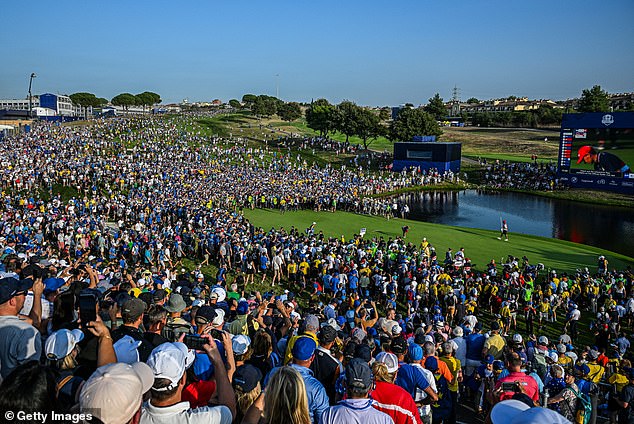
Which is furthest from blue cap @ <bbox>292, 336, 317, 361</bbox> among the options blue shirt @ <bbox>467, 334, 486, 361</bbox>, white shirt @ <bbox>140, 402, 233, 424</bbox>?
blue shirt @ <bbox>467, 334, 486, 361</bbox>

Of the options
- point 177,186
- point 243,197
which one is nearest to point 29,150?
point 177,186

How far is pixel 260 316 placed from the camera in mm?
8273

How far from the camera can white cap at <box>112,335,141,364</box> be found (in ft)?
15.6

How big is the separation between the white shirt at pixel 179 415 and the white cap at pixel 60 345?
137cm

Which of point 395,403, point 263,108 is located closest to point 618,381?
point 395,403

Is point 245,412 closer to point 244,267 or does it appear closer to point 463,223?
point 244,267

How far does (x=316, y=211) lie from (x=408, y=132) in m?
38.2

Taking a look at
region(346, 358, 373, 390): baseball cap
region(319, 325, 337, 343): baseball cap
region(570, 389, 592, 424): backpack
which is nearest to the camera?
region(346, 358, 373, 390): baseball cap

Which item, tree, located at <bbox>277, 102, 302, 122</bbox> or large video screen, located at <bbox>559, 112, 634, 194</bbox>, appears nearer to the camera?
large video screen, located at <bbox>559, 112, 634, 194</bbox>

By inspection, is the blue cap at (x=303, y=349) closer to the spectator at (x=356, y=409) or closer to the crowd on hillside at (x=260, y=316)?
the crowd on hillside at (x=260, y=316)

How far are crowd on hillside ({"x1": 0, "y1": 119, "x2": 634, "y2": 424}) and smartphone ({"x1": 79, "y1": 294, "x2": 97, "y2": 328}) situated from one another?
0.08ft

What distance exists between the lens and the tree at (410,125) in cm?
6975

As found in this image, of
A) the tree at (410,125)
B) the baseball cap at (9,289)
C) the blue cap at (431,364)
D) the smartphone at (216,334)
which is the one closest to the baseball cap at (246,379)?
the smartphone at (216,334)

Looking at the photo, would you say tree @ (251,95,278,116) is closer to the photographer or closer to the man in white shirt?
the photographer
